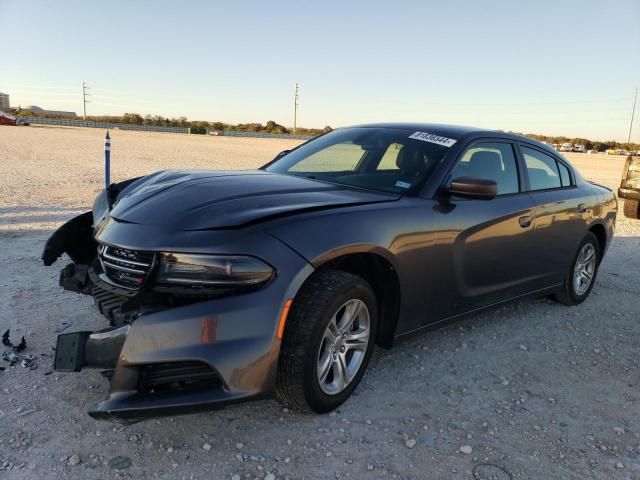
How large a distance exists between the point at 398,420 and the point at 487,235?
146 centimetres

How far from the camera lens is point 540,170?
4.54 metres

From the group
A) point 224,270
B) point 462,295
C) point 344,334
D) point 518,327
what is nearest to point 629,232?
point 518,327

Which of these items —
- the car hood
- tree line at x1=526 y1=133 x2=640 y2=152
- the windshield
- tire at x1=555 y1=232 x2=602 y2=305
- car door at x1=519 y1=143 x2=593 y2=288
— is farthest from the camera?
tree line at x1=526 y1=133 x2=640 y2=152

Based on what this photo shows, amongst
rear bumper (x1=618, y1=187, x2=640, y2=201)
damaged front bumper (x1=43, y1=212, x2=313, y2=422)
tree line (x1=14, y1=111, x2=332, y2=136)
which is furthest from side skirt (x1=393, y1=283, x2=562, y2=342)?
tree line (x1=14, y1=111, x2=332, y2=136)

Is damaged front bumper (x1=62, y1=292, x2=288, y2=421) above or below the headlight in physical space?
below

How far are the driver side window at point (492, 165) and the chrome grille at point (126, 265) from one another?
210 cm

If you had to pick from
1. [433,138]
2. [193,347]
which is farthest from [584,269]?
[193,347]

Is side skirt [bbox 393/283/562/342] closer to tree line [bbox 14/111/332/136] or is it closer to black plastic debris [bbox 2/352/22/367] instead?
black plastic debris [bbox 2/352/22/367]

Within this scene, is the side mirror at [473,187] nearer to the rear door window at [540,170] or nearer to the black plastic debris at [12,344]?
the rear door window at [540,170]

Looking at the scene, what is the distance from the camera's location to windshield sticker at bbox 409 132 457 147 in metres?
3.76

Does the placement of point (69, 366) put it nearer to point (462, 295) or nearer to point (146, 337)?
point (146, 337)

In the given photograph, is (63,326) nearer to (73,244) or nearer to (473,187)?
(73,244)

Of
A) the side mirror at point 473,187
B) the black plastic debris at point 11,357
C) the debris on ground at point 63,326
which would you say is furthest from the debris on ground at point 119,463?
the side mirror at point 473,187

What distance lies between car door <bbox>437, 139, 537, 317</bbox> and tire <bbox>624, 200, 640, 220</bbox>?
25.3ft
